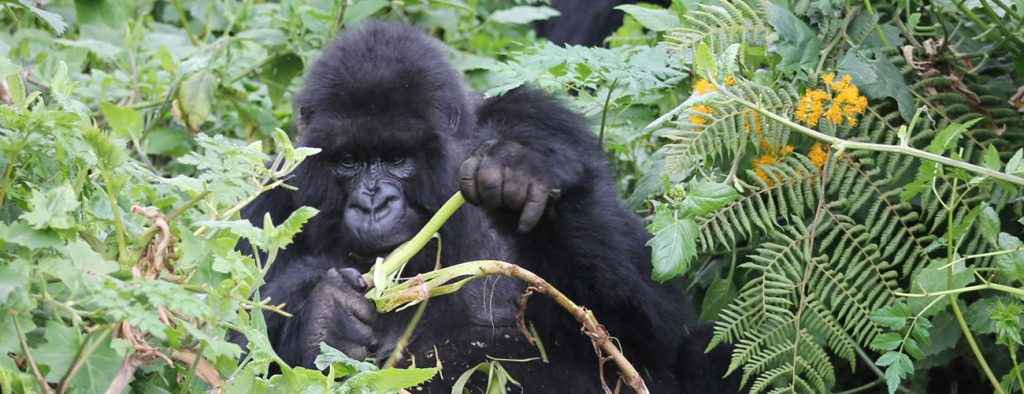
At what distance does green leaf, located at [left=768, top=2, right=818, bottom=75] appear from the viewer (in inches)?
119

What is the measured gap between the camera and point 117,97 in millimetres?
4676

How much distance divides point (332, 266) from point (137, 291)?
144 centimetres

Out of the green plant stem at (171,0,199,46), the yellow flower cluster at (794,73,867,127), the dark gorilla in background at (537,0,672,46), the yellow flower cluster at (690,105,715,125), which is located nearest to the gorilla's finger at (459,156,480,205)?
the yellow flower cluster at (690,105,715,125)

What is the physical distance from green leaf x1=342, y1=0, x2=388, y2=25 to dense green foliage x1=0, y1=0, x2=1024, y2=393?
85 centimetres

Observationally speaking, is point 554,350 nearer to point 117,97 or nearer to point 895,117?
point 895,117

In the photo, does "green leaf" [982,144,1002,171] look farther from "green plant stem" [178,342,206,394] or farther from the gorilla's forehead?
"green plant stem" [178,342,206,394]

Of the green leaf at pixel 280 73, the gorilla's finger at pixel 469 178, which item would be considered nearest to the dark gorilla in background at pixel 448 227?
the gorilla's finger at pixel 469 178

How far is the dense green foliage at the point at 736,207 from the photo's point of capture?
179cm

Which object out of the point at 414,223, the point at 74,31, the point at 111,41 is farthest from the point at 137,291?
the point at 74,31

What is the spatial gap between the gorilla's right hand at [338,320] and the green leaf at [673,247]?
69 cm

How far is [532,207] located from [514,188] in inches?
2.5

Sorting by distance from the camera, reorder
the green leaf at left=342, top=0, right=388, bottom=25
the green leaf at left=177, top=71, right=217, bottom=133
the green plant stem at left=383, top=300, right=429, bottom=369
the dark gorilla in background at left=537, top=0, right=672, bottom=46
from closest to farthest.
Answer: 1. the green plant stem at left=383, top=300, right=429, bottom=369
2. the green leaf at left=177, top=71, right=217, bottom=133
3. the green leaf at left=342, top=0, right=388, bottom=25
4. the dark gorilla in background at left=537, top=0, right=672, bottom=46

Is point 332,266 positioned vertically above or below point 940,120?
below

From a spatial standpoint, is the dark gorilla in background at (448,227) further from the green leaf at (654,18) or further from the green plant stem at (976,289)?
A: the green plant stem at (976,289)
